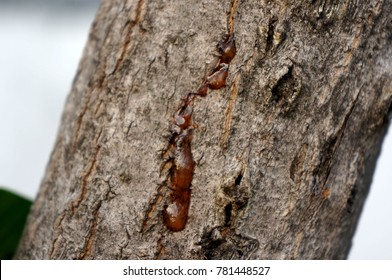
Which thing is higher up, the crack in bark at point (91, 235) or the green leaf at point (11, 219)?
the crack in bark at point (91, 235)

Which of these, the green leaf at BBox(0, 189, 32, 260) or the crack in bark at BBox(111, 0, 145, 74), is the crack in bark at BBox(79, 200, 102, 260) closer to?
the crack in bark at BBox(111, 0, 145, 74)

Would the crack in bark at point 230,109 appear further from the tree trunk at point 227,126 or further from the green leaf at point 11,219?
the green leaf at point 11,219

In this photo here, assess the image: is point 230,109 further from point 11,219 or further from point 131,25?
point 11,219

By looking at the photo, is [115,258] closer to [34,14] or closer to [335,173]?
[335,173]

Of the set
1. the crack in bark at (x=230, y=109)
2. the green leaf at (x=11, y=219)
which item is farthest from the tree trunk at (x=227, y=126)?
the green leaf at (x=11, y=219)

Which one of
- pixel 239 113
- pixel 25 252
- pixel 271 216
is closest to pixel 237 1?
pixel 239 113

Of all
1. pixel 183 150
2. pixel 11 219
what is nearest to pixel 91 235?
pixel 183 150

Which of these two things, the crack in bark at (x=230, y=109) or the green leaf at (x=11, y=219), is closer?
the crack in bark at (x=230, y=109)
